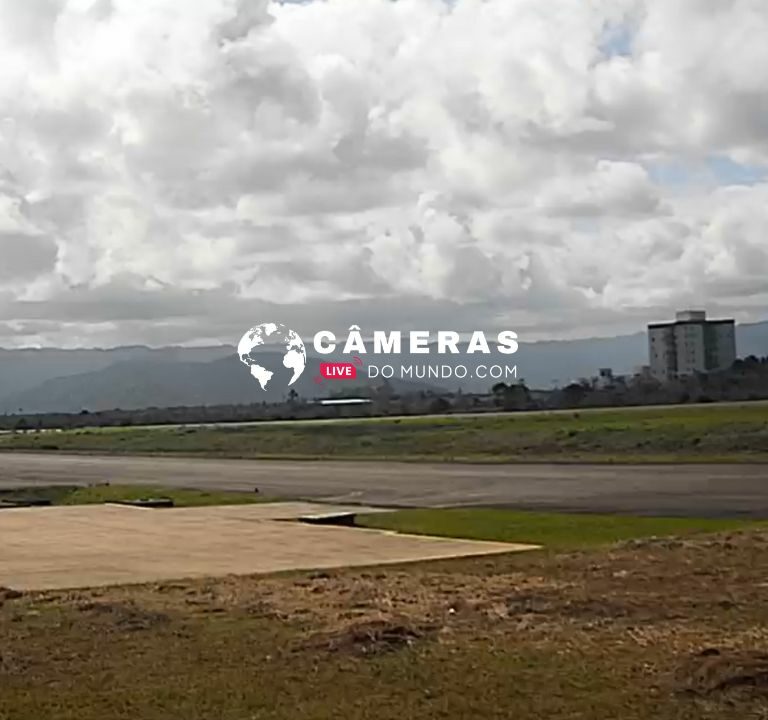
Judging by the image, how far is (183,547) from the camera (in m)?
23.1

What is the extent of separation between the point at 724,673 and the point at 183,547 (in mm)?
14430

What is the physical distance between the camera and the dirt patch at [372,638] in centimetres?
1148

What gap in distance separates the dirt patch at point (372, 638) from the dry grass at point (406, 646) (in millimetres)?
23

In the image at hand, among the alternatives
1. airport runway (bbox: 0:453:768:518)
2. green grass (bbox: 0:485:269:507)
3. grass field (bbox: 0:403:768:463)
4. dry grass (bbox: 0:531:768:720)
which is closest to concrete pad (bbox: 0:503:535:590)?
dry grass (bbox: 0:531:768:720)

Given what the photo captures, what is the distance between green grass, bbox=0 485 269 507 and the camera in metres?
36.4

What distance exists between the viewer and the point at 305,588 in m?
16.3

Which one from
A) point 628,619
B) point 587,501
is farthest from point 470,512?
point 628,619

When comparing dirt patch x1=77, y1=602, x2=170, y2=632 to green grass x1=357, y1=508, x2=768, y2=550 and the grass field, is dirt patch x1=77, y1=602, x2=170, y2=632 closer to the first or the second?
green grass x1=357, y1=508, x2=768, y2=550

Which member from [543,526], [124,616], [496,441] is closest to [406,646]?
[124,616]

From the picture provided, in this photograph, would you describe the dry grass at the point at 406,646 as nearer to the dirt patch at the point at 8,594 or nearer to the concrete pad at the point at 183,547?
the dirt patch at the point at 8,594

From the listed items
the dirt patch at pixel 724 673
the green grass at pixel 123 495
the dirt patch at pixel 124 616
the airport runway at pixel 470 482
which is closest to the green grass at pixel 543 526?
the airport runway at pixel 470 482

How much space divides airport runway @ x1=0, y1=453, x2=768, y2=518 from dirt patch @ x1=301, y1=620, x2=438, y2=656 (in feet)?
51.7

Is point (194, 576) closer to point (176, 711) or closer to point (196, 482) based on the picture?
point (176, 711)

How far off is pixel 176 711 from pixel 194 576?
9.05 metres
